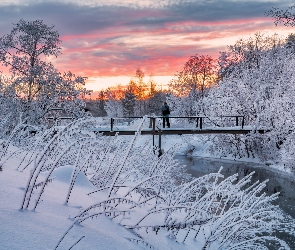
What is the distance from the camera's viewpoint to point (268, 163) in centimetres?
2422

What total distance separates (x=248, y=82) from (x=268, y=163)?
7.33 metres

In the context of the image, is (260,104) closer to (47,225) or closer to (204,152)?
(204,152)

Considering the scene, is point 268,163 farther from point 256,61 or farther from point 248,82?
point 256,61

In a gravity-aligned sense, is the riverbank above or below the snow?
below

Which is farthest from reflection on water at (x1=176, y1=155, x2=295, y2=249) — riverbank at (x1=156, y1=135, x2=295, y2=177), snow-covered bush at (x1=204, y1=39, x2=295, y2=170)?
snow-covered bush at (x1=204, y1=39, x2=295, y2=170)

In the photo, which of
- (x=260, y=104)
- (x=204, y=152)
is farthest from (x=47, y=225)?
(x=204, y=152)

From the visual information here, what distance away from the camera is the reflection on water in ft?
43.3

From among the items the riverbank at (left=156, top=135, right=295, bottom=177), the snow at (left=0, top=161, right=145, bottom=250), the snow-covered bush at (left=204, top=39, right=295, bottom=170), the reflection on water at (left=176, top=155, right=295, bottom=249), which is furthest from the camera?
the snow-covered bush at (left=204, top=39, right=295, bottom=170)

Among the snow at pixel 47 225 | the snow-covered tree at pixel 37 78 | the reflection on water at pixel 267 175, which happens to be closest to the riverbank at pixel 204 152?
the reflection on water at pixel 267 175

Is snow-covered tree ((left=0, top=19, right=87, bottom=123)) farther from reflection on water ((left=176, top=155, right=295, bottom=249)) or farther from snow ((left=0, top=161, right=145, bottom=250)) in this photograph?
snow ((left=0, top=161, right=145, bottom=250))

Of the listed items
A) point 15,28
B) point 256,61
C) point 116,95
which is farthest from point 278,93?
point 116,95

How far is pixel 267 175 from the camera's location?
20.1 meters

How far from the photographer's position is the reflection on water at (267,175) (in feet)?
43.3

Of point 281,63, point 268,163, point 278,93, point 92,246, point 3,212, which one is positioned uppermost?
point 281,63
